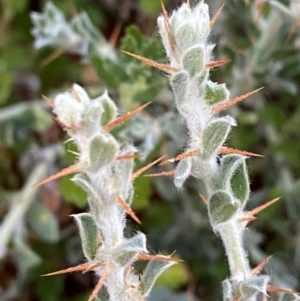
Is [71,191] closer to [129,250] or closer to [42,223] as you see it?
[42,223]

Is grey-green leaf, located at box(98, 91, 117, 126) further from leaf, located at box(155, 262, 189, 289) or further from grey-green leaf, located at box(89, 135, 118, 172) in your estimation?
leaf, located at box(155, 262, 189, 289)

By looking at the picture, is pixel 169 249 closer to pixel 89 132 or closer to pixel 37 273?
pixel 37 273

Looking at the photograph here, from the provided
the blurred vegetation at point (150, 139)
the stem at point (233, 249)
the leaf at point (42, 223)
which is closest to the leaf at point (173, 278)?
the blurred vegetation at point (150, 139)

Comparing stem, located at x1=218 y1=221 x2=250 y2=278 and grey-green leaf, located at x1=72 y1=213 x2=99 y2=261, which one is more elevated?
grey-green leaf, located at x1=72 y1=213 x2=99 y2=261

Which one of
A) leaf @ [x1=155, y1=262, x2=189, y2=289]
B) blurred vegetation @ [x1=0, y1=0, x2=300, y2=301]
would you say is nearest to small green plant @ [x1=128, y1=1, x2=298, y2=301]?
blurred vegetation @ [x1=0, y1=0, x2=300, y2=301]

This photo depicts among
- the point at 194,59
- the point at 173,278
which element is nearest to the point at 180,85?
the point at 194,59

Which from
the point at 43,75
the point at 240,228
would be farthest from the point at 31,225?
the point at 240,228

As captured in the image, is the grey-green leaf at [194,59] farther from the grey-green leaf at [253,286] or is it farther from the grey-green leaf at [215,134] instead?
the grey-green leaf at [253,286]
